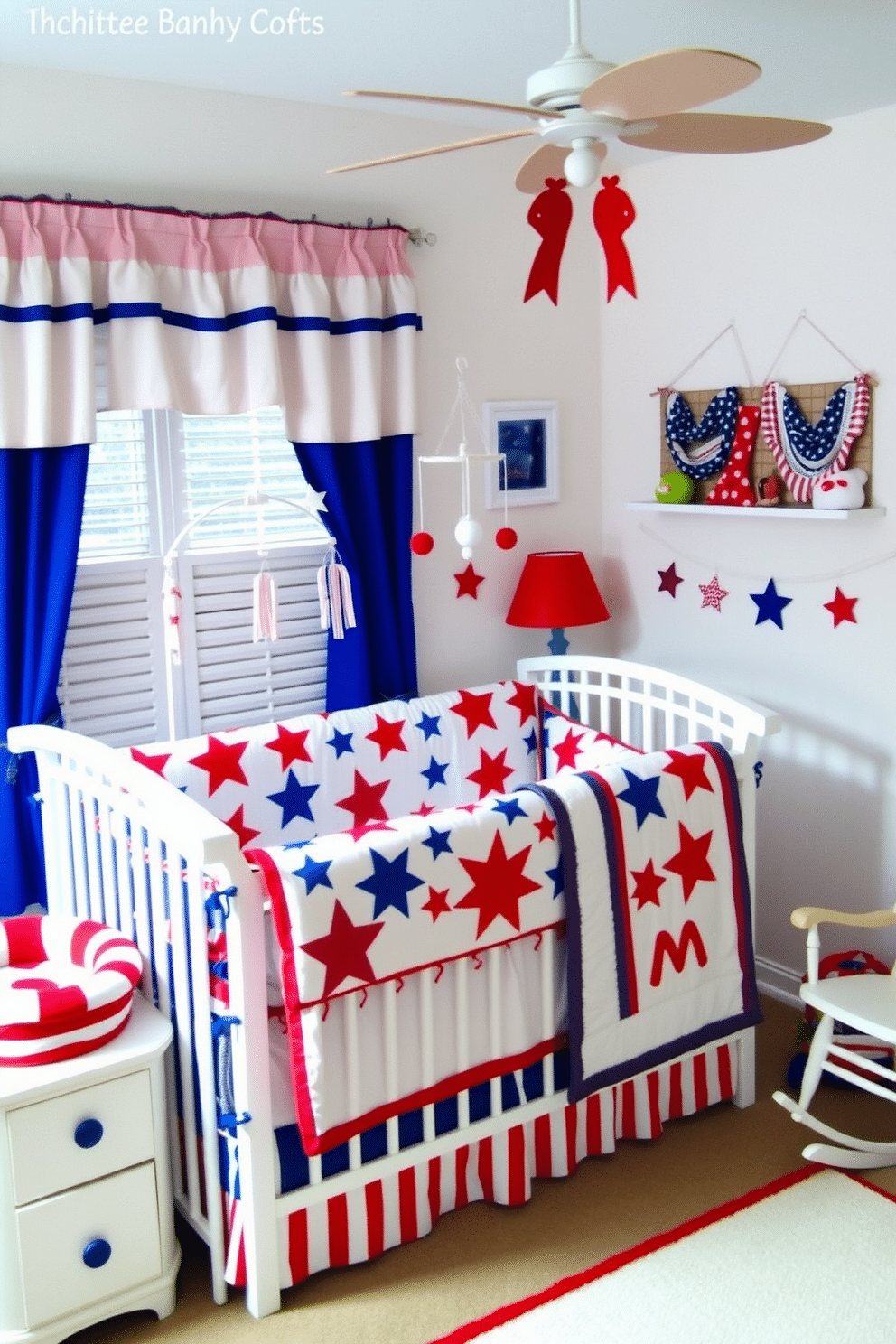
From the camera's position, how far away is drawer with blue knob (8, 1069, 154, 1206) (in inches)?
76.8

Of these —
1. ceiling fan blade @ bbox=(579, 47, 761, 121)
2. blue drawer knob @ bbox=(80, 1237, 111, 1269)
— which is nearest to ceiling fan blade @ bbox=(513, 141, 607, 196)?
ceiling fan blade @ bbox=(579, 47, 761, 121)

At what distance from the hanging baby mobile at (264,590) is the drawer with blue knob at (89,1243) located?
35.1 inches

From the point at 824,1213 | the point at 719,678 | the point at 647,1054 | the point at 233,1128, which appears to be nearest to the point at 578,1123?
the point at 647,1054

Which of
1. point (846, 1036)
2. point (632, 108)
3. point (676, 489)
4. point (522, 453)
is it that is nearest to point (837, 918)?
point (846, 1036)

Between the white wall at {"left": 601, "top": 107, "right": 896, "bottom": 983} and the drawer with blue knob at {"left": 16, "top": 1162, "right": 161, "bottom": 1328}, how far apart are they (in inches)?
68.8

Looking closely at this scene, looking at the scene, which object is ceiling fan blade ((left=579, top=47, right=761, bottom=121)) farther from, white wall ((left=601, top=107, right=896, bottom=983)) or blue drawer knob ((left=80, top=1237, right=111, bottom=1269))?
blue drawer knob ((left=80, top=1237, right=111, bottom=1269))

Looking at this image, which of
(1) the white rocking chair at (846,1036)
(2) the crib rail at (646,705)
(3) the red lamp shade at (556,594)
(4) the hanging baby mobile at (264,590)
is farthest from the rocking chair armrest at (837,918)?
(4) the hanging baby mobile at (264,590)

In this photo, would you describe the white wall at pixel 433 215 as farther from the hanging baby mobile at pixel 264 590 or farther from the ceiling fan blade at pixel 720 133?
the ceiling fan blade at pixel 720 133

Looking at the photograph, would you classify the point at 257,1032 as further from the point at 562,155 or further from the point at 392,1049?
the point at 562,155

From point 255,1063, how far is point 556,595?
5.07 feet

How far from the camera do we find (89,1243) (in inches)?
79.7

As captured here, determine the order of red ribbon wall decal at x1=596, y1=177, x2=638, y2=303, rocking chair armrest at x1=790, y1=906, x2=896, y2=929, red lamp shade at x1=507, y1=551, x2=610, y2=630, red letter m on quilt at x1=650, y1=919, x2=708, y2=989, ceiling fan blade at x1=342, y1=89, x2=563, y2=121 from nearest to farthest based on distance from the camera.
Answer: ceiling fan blade at x1=342, y1=89, x2=563, y2=121
red ribbon wall decal at x1=596, y1=177, x2=638, y2=303
red letter m on quilt at x1=650, y1=919, x2=708, y2=989
rocking chair armrest at x1=790, y1=906, x2=896, y2=929
red lamp shade at x1=507, y1=551, x2=610, y2=630

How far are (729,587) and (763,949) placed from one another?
92 cm

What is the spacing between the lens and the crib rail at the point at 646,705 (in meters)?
2.64
